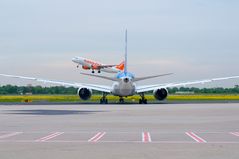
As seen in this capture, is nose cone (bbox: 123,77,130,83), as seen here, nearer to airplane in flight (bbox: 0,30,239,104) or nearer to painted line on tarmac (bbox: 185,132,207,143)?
airplane in flight (bbox: 0,30,239,104)

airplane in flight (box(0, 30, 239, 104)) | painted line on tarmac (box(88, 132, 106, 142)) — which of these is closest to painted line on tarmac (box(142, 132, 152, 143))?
painted line on tarmac (box(88, 132, 106, 142))

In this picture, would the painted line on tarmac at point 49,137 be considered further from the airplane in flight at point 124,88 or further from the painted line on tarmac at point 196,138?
the airplane in flight at point 124,88

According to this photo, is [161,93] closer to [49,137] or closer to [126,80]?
[126,80]

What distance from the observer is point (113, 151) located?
1508 cm

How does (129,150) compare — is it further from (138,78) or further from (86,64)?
(86,64)

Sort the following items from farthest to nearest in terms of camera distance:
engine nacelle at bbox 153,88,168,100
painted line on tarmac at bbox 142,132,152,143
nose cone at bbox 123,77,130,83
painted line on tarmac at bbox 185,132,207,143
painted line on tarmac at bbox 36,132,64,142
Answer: engine nacelle at bbox 153,88,168,100
nose cone at bbox 123,77,130,83
painted line on tarmac at bbox 36,132,64,142
painted line on tarmac at bbox 142,132,152,143
painted line on tarmac at bbox 185,132,207,143

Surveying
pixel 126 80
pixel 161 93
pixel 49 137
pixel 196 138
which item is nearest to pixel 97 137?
pixel 49 137

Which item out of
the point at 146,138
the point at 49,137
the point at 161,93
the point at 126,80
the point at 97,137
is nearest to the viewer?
the point at 146,138

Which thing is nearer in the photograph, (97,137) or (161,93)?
(97,137)

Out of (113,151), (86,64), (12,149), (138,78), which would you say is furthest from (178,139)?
(86,64)

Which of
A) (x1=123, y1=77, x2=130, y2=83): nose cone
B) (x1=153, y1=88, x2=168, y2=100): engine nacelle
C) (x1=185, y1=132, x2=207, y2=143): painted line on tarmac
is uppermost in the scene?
(x1=123, y1=77, x2=130, y2=83): nose cone

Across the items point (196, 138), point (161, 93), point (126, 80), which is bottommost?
point (196, 138)

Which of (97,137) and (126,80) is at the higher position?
(126,80)

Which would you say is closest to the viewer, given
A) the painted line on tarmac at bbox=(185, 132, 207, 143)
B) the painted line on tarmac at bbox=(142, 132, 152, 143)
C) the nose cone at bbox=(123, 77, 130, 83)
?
the painted line on tarmac at bbox=(185, 132, 207, 143)
